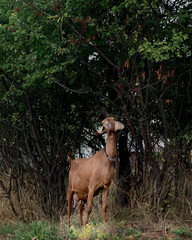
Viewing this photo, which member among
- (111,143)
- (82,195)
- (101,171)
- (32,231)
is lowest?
(32,231)

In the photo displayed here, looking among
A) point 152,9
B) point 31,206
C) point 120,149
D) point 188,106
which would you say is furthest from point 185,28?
point 31,206

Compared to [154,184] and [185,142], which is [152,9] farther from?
[154,184]

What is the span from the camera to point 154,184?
6699mm

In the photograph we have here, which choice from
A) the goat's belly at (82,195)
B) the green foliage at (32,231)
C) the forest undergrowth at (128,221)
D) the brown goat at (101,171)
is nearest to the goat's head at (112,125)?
the brown goat at (101,171)

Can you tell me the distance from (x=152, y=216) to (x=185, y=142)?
1482mm

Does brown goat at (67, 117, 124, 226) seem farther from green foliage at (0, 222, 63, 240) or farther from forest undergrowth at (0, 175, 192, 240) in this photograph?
green foliage at (0, 222, 63, 240)

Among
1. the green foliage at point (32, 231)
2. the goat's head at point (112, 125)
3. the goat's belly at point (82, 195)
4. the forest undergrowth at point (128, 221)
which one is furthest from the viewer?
the green foliage at point (32, 231)

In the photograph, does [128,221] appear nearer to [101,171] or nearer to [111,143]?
[101,171]

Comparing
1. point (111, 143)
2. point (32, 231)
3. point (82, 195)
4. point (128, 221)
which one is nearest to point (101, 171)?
point (111, 143)

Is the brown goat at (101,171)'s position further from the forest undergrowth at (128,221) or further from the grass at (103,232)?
the forest undergrowth at (128,221)

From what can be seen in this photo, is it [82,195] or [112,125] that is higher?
[112,125]

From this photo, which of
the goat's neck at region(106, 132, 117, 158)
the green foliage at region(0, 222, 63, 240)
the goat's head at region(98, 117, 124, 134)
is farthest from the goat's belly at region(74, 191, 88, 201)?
the goat's head at region(98, 117, 124, 134)

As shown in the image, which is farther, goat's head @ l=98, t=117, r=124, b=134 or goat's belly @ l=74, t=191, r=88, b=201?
goat's belly @ l=74, t=191, r=88, b=201

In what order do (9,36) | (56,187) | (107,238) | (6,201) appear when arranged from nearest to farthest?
(107,238) < (9,36) < (56,187) < (6,201)
